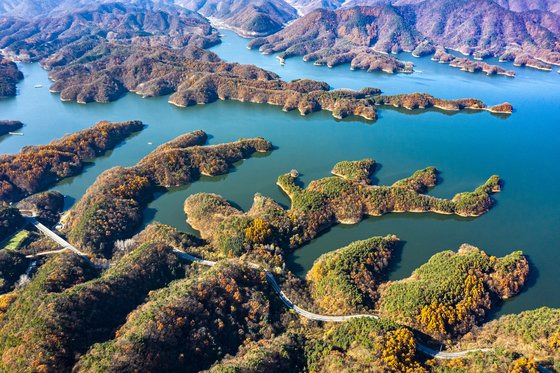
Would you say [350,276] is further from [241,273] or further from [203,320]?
[203,320]

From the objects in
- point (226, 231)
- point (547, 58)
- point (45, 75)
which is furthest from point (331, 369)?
point (547, 58)

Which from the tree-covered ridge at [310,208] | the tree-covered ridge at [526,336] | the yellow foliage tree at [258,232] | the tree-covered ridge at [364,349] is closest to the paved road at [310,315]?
the tree-covered ridge at [526,336]

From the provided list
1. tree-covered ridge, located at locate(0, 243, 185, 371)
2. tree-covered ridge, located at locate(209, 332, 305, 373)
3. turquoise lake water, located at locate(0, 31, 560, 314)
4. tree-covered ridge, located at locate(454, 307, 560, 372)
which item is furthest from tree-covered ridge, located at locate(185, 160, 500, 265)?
tree-covered ridge, located at locate(454, 307, 560, 372)

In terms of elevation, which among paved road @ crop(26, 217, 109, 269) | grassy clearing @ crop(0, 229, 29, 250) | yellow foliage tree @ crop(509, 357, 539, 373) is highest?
yellow foliage tree @ crop(509, 357, 539, 373)

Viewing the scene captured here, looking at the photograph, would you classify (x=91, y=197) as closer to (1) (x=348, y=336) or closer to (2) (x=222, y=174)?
(2) (x=222, y=174)

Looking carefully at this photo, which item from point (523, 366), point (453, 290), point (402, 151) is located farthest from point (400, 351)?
point (402, 151)

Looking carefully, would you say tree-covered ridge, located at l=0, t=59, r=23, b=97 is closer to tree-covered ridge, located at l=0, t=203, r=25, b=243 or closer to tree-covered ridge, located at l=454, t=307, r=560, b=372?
tree-covered ridge, located at l=0, t=203, r=25, b=243
